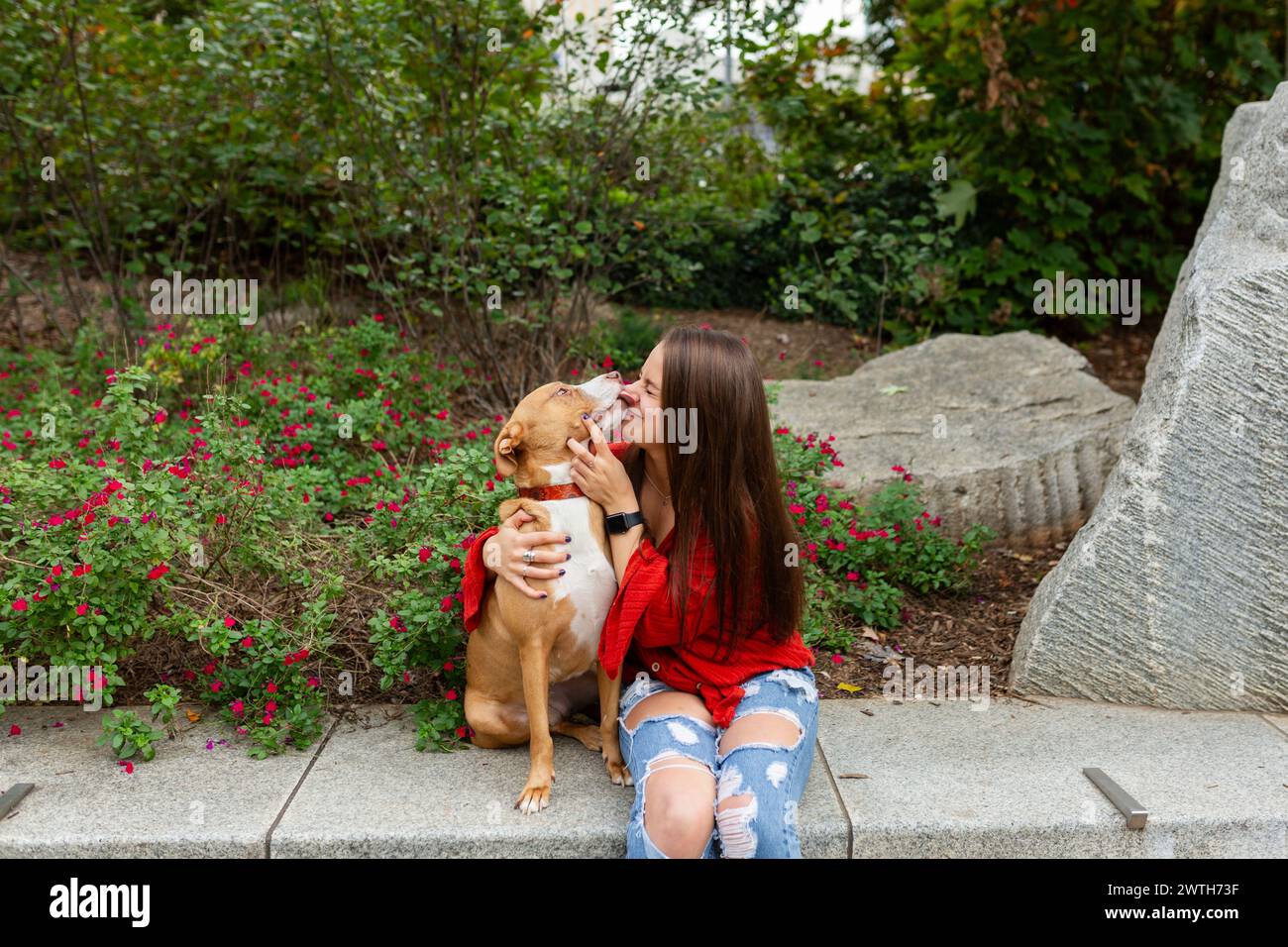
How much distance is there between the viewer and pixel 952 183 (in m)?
7.91

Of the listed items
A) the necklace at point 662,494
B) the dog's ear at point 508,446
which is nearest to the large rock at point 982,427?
the necklace at point 662,494

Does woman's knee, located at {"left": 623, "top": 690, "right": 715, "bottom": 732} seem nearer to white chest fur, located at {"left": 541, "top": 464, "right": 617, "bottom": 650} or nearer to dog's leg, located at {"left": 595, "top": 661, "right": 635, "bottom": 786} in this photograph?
dog's leg, located at {"left": 595, "top": 661, "right": 635, "bottom": 786}

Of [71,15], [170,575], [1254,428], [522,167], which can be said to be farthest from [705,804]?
[71,15]

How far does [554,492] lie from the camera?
3.02 metres

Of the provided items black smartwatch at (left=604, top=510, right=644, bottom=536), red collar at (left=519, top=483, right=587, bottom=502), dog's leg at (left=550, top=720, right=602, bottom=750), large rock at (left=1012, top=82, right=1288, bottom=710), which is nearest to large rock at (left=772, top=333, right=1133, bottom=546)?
large rock at (left=1012, top=82, right=1288, bottom=710)

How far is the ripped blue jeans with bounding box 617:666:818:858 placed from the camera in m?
2.80

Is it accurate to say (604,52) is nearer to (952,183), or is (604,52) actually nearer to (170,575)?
(952,183)

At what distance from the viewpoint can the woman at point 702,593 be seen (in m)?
2.91

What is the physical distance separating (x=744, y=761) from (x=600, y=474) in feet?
2.86

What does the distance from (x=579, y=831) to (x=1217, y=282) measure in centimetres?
283

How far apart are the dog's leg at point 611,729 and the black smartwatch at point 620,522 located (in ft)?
1.31

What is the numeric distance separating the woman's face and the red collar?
0.24 meters

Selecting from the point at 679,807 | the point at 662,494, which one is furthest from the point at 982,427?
the point at 679,807

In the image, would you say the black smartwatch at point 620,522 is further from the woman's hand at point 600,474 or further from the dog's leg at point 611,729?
the dog's leg at point 611,729
